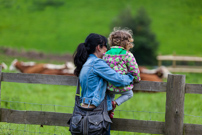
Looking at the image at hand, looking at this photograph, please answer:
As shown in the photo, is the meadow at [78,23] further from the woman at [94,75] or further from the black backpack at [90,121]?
the black backpack at [90,121]

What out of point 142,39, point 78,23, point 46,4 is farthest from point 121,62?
point 46,4

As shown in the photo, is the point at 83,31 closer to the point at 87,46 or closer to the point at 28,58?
the point at 28,58

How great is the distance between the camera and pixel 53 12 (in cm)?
3875

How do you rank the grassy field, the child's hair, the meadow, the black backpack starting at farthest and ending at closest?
1. the grassy field
2. the meadow
3. the child's hair
4. the black backpack

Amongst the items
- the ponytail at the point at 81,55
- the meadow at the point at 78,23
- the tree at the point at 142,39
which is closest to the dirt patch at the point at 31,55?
the meadow at the point at 78,23

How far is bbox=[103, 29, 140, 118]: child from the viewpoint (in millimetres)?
3445

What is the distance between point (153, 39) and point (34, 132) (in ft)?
63.3

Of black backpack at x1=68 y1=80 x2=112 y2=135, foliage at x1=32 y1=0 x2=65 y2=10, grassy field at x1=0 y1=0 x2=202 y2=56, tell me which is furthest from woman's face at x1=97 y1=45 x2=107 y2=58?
foliage at x1=32 y1=0 x2=65 y2=10

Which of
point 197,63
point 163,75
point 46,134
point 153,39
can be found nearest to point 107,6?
point 153,39

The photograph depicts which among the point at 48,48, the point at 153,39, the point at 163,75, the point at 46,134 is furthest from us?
the point at 48,48

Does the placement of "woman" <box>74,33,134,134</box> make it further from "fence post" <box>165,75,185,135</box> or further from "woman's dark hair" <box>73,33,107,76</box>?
→ "fence post" <box>165,75,185,135</box>

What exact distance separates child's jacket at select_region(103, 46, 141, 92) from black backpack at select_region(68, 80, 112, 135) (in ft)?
1.18

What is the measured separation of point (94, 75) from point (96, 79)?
0.05 metres

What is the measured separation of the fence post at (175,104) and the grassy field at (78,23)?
958 inches
